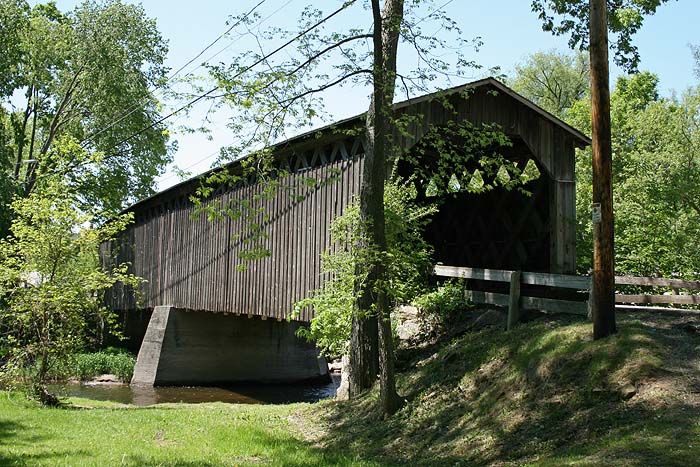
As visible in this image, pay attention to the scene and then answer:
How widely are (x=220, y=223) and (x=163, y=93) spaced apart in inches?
438

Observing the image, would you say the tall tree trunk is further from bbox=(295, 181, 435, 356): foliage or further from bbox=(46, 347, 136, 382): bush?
bbox=(46, 347, 136, 382): bush

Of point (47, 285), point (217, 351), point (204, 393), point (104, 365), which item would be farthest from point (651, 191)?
point (104, 365)

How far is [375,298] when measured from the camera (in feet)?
33.0

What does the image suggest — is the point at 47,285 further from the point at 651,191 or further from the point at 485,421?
the point at 651,191

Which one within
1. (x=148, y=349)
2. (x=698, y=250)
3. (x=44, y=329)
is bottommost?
(x=148, y=349)

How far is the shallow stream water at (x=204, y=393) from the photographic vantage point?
19.2 metres

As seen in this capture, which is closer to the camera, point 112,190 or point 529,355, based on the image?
point 529,355

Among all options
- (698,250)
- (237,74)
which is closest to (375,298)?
(237,74)

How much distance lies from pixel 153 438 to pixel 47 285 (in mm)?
5417

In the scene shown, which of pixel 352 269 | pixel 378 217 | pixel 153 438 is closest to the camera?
pixel 153 438

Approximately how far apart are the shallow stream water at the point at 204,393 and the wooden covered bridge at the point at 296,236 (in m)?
0.82

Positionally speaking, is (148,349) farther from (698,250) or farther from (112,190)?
(698,250)

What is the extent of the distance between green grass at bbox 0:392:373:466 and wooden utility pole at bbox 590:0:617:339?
3.28 meters

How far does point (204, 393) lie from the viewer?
2064 centimetres
